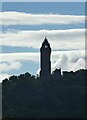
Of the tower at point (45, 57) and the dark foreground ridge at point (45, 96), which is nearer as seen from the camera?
the dark foreground ridge at point (45, 96)

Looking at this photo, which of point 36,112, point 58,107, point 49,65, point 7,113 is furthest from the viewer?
point 49,65

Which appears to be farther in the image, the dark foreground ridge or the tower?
the tower

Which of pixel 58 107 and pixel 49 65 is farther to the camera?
pixel 49 65

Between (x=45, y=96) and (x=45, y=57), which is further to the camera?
(x=45, y=57)

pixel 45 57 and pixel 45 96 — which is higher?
pixel 45 57

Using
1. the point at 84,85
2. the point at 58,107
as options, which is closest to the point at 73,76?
the point at 84,85

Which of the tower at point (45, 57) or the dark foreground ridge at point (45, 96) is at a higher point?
the tower at point (45, 57)

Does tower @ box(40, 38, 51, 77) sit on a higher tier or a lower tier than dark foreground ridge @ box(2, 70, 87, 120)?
higher

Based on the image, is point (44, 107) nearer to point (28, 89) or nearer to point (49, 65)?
point (28, 89)
